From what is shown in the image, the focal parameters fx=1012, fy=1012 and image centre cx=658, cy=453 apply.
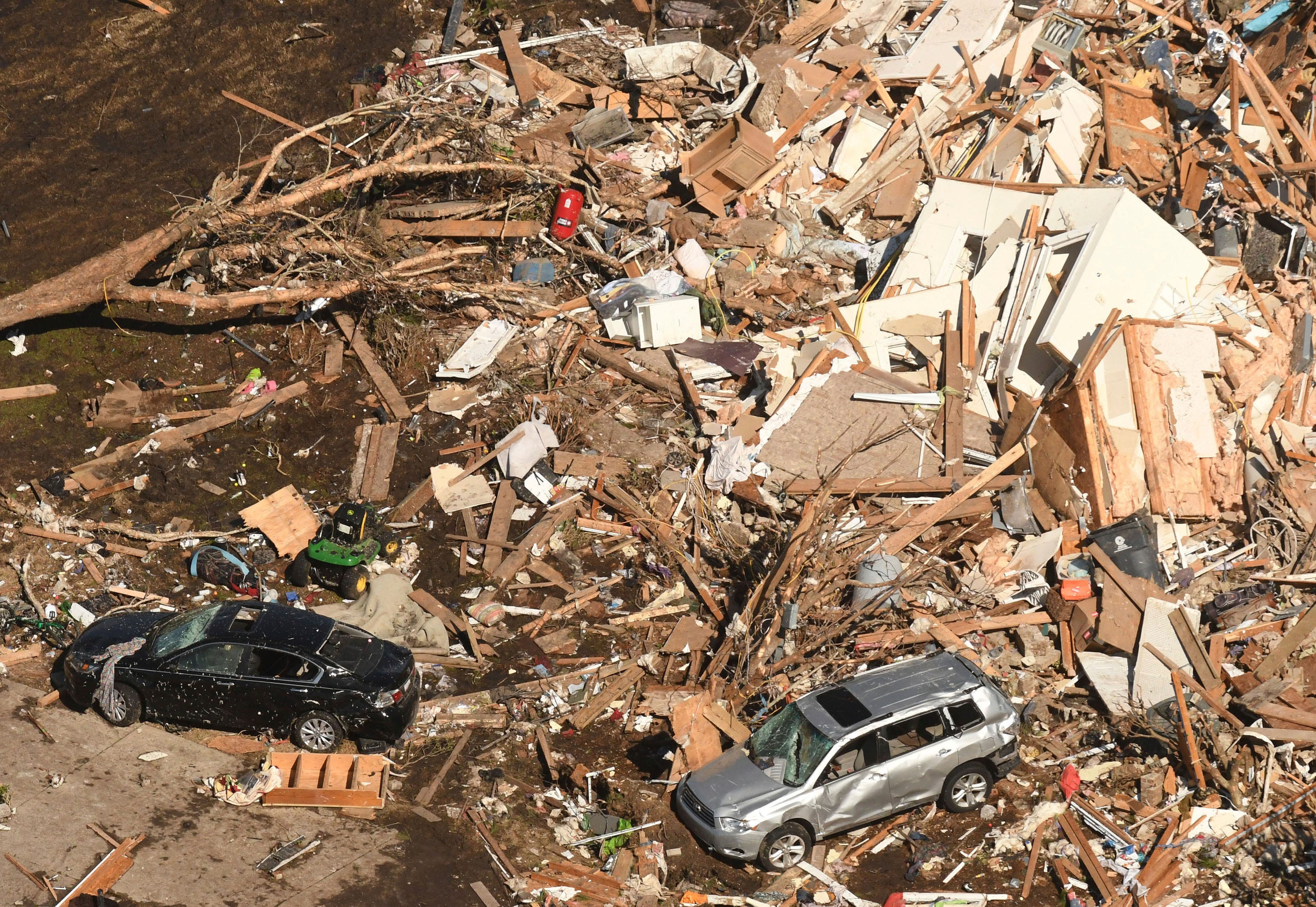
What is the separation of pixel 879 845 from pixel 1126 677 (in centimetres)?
349

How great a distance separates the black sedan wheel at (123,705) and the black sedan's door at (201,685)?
141 mm

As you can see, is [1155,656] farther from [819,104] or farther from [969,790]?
[819,104]

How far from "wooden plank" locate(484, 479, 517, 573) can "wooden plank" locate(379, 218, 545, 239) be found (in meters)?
4.59

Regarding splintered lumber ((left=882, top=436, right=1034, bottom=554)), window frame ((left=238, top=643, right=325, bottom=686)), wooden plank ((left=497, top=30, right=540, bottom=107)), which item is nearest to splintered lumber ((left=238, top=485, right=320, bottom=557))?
window frame ((left=238, top=643, right=325, bottom=686))

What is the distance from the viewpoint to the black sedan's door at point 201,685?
10281mm

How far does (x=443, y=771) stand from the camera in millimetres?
10172

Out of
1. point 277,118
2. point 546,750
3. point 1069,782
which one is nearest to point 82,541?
point 546,750

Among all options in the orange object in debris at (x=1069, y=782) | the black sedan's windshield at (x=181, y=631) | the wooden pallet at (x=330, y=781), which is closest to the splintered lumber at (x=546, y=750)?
the wooden pallet at (x=330, y=781)

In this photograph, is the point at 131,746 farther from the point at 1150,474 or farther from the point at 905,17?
the point at 905,17

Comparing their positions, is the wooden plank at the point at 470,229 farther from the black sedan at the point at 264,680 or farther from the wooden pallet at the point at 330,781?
the wooden pallet at the point at 330,781

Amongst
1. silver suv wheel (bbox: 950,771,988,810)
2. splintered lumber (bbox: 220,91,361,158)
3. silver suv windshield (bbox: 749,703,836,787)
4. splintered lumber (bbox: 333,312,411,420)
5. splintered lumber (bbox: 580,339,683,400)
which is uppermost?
splintered lumber (bbox: 220,91,361,158)

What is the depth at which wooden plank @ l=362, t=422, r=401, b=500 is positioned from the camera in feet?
44.0

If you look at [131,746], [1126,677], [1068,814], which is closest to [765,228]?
[1126,677]

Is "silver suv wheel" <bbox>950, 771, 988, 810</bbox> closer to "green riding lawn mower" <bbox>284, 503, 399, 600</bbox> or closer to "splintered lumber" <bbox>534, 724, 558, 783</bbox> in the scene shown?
"splintered lumber" <bbox>534, 724, 558, 783</bbox>
